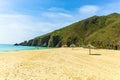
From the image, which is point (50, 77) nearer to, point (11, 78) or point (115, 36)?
point (11, 78)

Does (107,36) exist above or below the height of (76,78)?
above

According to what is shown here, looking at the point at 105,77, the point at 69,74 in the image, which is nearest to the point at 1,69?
the point at 69,74

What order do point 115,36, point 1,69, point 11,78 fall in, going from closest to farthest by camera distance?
point 11,78 < point 1,69 < point 115,36

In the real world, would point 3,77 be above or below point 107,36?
below

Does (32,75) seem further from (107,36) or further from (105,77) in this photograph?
(107,36)

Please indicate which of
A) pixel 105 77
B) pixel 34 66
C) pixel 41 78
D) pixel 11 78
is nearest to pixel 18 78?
pixel 11 78

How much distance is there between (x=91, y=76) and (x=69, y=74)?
7.72 ft

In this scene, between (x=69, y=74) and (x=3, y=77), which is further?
(x=69, y=74)

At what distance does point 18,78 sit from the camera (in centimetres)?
2091

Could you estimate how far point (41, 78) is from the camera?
70.4 feet

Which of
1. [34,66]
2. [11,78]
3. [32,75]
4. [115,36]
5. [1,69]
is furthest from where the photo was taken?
[115,36]

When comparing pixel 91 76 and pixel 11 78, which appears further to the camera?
pixel 91 76

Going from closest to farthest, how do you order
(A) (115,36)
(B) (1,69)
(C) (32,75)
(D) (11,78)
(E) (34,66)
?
(D) (11,78) → (C) (32,75) → (B) (1,69) → (E) (34,66) → (A) (115,36)

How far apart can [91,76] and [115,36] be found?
169 metres
